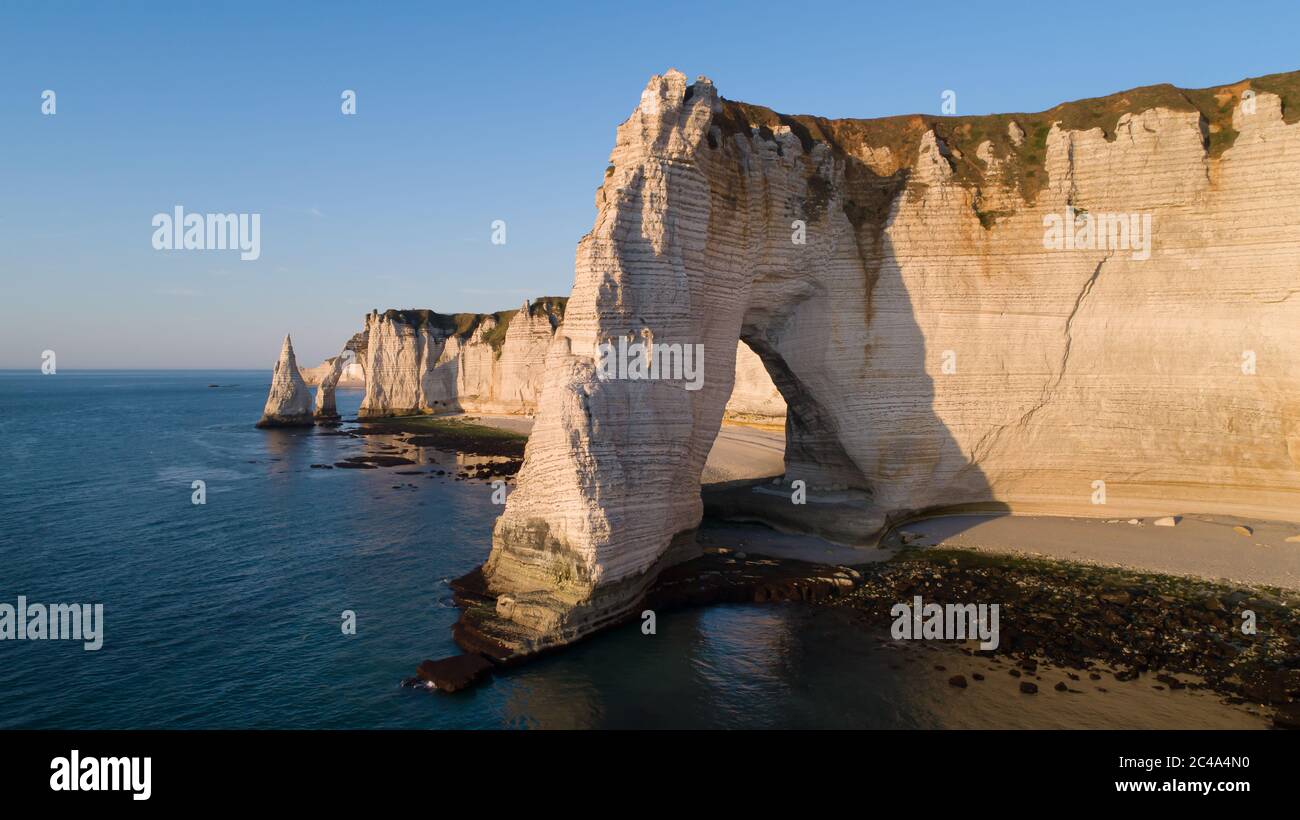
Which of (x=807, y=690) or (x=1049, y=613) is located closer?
(x=807, y=690)

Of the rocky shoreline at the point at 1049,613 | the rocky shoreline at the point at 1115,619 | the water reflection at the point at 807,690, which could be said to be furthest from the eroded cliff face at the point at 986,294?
the rocky shoreline at the point at 1115,619

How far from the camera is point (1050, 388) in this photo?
2397cm

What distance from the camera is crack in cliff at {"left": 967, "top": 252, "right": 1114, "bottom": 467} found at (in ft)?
77.2

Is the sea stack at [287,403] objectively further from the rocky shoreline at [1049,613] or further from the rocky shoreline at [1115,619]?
the rocky shoreline at [1115,619]

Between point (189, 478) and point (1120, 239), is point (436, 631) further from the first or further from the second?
point (189, 478)

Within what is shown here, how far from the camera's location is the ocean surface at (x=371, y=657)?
13.5 meters

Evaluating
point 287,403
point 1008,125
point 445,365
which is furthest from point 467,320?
point 1008,125

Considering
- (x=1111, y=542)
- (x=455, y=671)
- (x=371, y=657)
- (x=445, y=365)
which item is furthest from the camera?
(x=445, y=365)

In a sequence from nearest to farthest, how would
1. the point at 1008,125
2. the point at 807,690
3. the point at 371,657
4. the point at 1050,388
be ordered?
the point at 807,690
the point at 371,657
the point at 1050,388
the point at 1008,125

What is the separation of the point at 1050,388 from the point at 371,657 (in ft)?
76.3

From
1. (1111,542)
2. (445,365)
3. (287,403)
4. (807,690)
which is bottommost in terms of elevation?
(807,690)

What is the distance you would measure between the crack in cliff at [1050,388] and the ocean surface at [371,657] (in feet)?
32.1

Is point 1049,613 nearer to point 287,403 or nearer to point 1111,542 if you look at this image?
point 1111,542

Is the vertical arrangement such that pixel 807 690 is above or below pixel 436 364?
below
